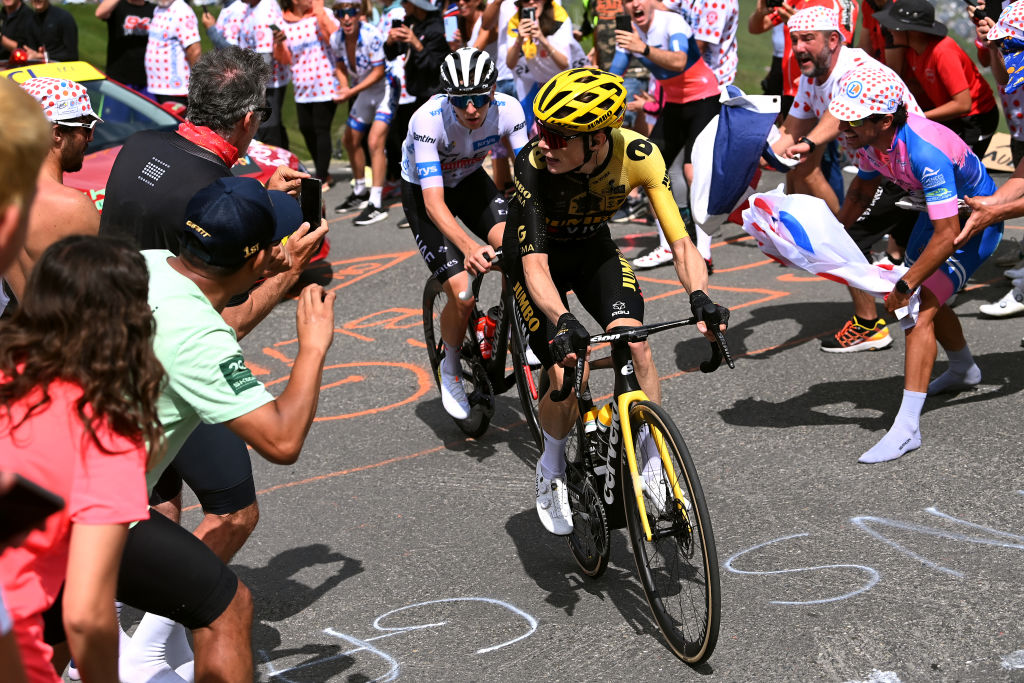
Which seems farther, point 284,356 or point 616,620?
point 284,356

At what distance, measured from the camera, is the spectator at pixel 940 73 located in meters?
7.77

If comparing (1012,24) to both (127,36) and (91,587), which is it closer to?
(91,587)

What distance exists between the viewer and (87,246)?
97.8 inches

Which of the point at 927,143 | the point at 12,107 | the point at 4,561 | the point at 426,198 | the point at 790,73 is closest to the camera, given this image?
the point at 12,107

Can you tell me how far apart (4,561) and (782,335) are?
5985 millimetres

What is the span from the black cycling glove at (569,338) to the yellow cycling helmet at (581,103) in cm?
77

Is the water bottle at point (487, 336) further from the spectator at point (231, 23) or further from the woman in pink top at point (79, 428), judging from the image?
the spectator at point (231, 23)

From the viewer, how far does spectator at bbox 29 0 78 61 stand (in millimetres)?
12875

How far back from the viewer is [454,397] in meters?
6.32

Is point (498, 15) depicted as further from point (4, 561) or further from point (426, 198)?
point (4, 561)

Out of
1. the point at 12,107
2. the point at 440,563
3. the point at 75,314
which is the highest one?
the point at 12,107

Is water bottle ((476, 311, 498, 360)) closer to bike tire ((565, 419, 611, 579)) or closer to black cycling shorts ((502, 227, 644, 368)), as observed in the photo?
black cycling shorts ((502, 227, 644, 368))

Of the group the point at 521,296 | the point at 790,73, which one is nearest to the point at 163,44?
the point at 790,73

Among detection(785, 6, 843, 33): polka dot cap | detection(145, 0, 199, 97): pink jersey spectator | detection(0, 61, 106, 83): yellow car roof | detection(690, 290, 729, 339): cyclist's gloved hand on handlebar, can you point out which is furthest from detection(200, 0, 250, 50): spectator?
detection(690, 290, 729, 339): cyclist's gloved hand on handlebar
